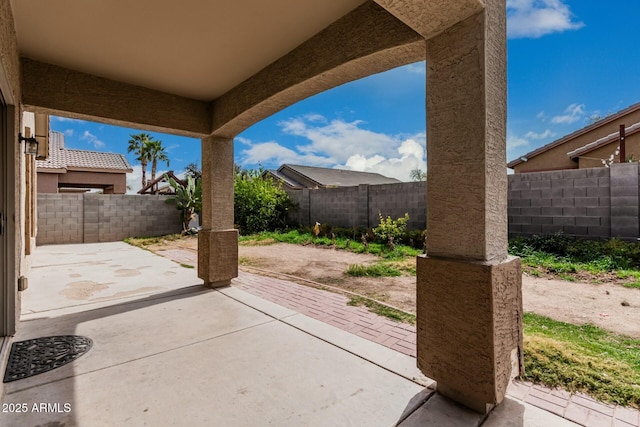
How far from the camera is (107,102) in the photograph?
13.0 ft

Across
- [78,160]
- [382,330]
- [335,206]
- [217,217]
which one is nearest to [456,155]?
[382,330]

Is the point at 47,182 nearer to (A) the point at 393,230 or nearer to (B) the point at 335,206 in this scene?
(B) the point at 335,206

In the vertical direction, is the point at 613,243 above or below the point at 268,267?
above

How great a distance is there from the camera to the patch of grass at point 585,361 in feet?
7.13

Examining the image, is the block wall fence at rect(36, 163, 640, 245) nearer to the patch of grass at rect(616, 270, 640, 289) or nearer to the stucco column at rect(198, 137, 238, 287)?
the patch of grass at rect(616, 270, 640, 289)

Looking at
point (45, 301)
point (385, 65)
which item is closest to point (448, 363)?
point (385, 65)

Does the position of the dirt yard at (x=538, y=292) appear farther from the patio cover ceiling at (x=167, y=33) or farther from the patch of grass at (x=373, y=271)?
the patio cover ceiling at (x=167, y=33)

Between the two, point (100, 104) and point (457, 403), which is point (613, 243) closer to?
point (457, 403)

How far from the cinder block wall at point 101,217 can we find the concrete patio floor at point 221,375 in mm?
8814

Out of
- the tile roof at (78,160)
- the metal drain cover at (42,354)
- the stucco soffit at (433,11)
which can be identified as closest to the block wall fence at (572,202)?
the stucco soffit at (433,11)

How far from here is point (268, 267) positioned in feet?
22.7

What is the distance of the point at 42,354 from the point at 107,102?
9.79ft

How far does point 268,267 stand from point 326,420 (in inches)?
203

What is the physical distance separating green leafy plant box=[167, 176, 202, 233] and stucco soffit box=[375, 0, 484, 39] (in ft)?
41.9
